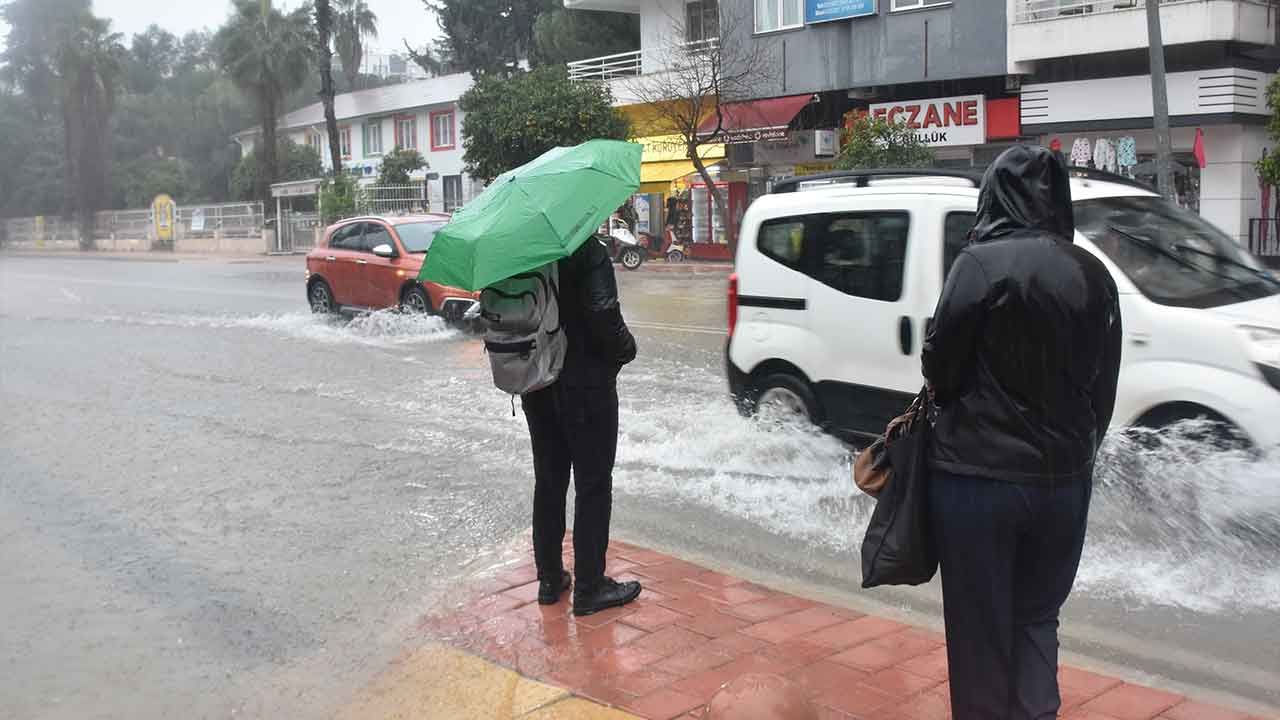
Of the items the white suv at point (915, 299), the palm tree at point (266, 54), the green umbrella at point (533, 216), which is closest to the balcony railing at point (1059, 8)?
the white suv at point (915, 299)

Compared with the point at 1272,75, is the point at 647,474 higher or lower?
lower

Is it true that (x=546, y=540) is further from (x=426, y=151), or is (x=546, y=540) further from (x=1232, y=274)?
(x=426, y=151)

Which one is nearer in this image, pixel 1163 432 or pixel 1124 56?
pixel 1163 432

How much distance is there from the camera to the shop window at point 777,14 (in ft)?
97.8

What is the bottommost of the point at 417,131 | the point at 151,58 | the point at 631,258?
Result: the point at 631,258

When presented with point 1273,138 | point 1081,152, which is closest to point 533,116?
point 1081,152

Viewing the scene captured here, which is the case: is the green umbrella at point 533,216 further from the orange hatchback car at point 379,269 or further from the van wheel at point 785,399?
the orange hatchback car at point 379,269

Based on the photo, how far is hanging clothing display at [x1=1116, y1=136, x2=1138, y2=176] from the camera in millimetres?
23391

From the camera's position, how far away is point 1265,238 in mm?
23750

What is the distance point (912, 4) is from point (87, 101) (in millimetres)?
56128

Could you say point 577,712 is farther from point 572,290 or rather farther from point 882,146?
point 882,146

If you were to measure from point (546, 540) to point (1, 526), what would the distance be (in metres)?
4.11

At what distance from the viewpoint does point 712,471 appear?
802 cm

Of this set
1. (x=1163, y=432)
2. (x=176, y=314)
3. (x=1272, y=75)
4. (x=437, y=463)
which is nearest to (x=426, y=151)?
(x=176, y=314)
